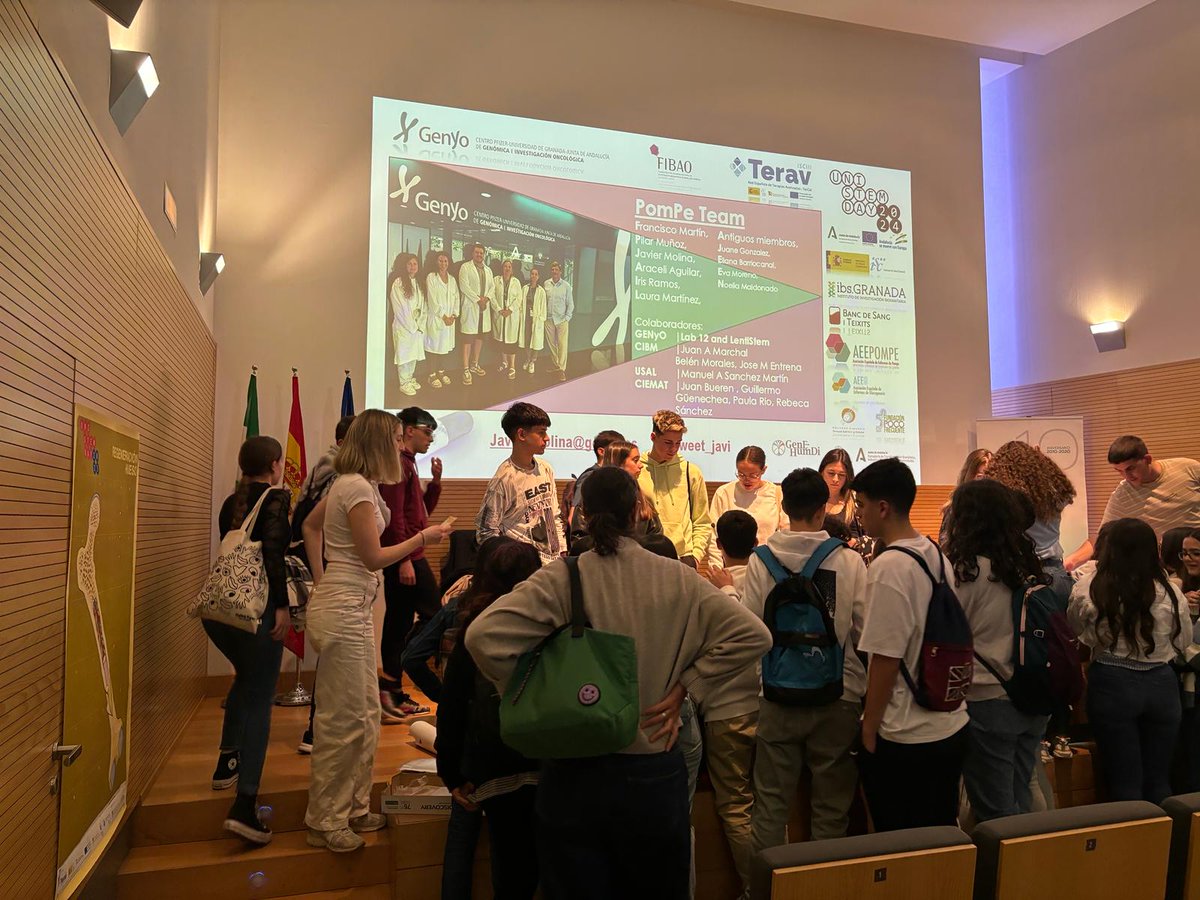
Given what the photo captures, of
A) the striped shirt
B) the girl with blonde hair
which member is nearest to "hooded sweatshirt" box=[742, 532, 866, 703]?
the girl with blonde hair

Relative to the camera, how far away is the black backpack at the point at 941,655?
2.29 m

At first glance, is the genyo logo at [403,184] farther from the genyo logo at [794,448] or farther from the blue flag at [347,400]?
the genyo logo at [794,448]

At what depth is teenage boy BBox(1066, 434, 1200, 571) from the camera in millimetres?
5707

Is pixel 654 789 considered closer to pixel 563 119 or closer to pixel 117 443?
pixel 117 443

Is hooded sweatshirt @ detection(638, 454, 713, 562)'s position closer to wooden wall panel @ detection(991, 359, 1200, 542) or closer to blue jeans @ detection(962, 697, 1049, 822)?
blue jeans @ detection(962, 697, 1049, 822)

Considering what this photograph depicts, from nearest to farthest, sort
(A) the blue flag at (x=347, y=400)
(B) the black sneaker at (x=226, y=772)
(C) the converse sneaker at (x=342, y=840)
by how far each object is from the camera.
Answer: (C) the converse sneaker at (x=342, y=840) < (B) the black sneaker at (x=226, y=772) < (A) the blue flag at (x=347, y=400)

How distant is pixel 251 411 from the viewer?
18.0 ft

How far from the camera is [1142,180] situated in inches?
293

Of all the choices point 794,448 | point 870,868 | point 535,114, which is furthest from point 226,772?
point 535,114

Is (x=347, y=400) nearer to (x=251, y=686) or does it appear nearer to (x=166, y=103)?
(x=166, y=103)

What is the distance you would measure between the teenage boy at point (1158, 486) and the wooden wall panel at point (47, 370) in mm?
5541

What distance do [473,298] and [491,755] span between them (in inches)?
172

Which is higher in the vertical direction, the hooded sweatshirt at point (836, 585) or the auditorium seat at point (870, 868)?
the hooded sweatshirt at point (836, 585)

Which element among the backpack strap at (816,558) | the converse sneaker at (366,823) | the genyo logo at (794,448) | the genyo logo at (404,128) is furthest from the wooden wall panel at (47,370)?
the genyo logo at (794,448)
